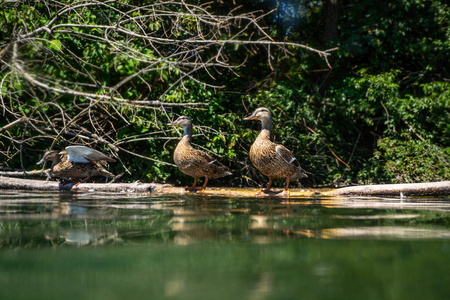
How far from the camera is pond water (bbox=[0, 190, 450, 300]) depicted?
1892mm

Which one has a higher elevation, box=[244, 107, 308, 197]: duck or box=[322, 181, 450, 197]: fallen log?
box=[244, 107, 308, 197]: duck

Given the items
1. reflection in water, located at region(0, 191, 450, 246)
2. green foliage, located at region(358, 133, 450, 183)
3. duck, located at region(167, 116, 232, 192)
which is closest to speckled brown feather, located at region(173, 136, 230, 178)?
duck, located at region(167, 116, 232, 192)

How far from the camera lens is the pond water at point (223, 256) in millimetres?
1892

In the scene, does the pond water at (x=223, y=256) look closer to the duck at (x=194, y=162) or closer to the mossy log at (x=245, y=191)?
the mossy log at (x=245, y=191)

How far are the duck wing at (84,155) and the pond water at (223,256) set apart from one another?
3521 millimetres

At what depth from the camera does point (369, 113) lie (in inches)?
449

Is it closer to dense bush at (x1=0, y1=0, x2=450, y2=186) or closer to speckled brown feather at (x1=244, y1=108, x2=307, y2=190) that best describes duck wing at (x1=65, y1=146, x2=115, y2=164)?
dense bush at (x1=0, y1=0, x2=450, y2=186)

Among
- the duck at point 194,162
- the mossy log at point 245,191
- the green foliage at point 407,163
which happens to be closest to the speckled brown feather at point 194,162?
the duck at point 194,162

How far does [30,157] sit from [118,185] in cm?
320

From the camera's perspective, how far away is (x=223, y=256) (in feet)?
8.09

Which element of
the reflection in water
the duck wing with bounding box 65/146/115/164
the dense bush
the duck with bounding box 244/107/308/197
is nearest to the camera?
the reflection in water

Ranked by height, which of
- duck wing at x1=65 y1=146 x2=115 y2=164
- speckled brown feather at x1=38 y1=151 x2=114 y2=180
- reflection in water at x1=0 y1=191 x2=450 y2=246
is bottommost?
reflection in water at x1=0 y1=191 x2=450 y2=246

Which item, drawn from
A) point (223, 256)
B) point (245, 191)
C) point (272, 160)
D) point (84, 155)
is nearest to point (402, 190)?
point (272, 160)

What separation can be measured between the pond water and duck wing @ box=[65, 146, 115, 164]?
3.52 metres
